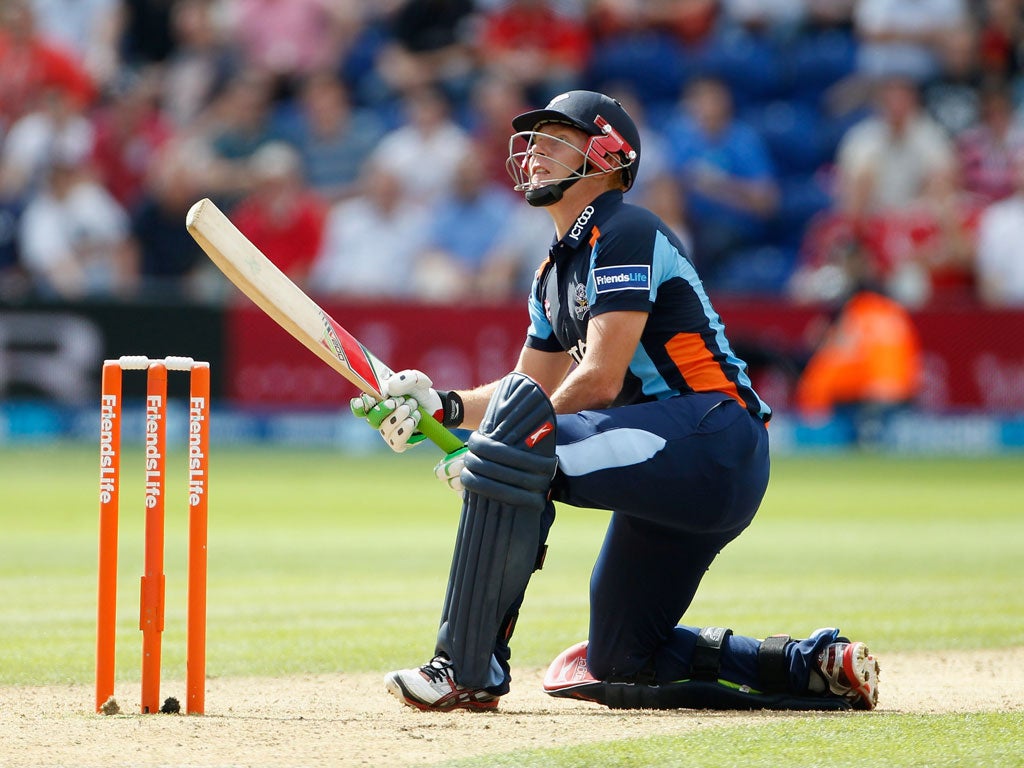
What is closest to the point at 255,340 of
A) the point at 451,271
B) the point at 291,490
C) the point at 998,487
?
the point at 451,271

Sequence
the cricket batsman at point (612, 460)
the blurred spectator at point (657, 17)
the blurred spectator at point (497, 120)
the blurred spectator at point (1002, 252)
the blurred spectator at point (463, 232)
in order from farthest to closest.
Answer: the blurred spectator at point (657, 17) → the blurred spectator at point (497, 120) → the blurred spectator at point (463, 232) → the blurred spectator at point (1002, 252) → the cricket batsman at point (612, 460)

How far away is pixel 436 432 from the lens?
15.8ft

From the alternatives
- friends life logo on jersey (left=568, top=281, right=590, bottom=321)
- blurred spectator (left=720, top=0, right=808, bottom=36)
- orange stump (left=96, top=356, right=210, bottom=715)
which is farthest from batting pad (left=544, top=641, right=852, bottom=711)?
blurred spectator (left=720, top=0, right=808, bottom=36)

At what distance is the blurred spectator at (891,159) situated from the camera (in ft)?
52.0

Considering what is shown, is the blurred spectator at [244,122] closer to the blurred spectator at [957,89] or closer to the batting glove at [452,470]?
the blurred spectator at [957,89]

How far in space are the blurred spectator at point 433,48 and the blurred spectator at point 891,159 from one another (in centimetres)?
443

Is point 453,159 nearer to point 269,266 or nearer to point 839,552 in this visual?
point 839,552

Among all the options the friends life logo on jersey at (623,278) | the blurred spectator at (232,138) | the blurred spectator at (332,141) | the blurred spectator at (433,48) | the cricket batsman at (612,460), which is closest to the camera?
the cricket batsman at (612,460)

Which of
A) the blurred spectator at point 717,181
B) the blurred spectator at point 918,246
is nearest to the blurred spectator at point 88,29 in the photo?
the blurred spectator at point 717,181

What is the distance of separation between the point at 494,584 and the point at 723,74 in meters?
13.8

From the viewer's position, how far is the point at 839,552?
9273 mm

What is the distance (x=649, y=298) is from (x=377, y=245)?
12.0 metres

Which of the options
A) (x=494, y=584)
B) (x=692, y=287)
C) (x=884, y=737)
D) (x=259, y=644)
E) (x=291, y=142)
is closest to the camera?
(x=884, y=737)

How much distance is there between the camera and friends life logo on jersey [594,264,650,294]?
15.0ft
